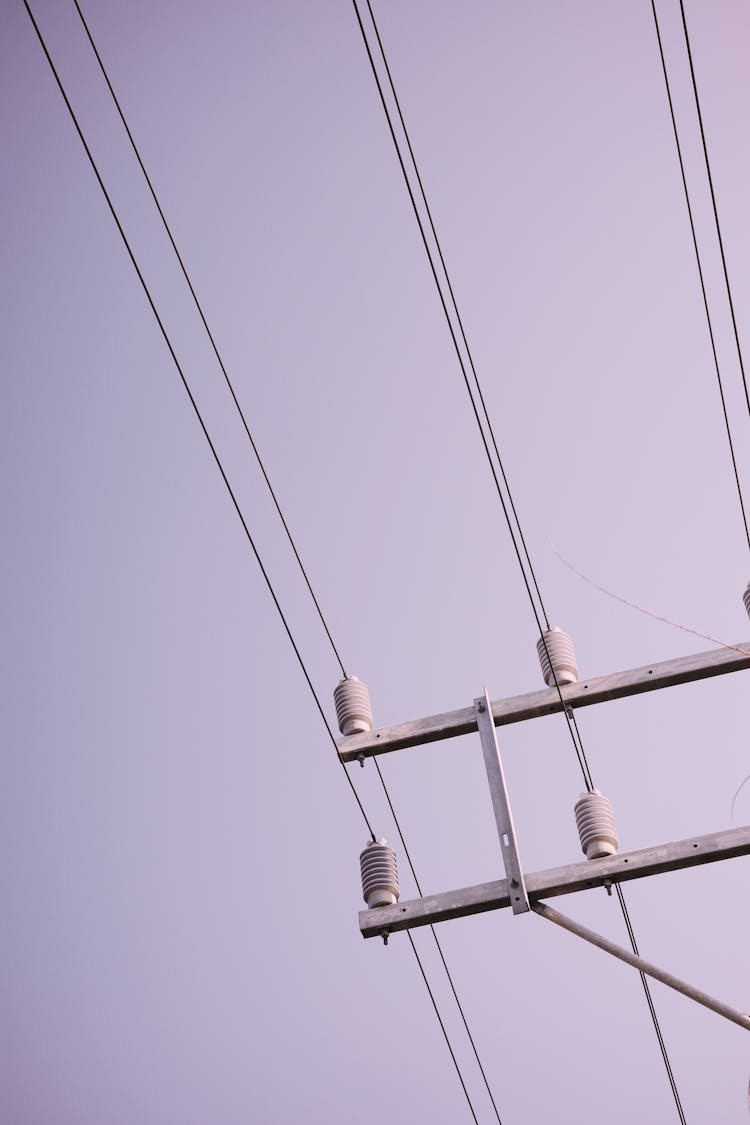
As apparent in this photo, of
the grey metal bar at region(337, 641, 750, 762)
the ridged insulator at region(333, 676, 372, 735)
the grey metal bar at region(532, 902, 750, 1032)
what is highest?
the ridged insulator at region(333, 676, 372, 735)

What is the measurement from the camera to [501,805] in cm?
671

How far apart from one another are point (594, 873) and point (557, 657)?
1470mm

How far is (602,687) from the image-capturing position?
724 centimetres

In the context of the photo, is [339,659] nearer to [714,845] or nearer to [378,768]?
[378,768]

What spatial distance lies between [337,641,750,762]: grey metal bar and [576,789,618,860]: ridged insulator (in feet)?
2.08

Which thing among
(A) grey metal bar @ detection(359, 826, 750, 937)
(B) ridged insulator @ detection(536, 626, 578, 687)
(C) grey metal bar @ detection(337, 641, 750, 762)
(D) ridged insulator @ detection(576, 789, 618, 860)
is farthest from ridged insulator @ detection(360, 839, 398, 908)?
(B) ridged insulator @ detection(536, 626, 578, 687)

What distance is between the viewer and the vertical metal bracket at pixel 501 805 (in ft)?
20.9

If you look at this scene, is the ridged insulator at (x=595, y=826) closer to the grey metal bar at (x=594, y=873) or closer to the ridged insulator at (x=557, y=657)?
the grey metal bar at (x=594, y=873)

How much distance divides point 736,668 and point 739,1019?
2.15m

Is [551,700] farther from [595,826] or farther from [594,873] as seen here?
[594,873]

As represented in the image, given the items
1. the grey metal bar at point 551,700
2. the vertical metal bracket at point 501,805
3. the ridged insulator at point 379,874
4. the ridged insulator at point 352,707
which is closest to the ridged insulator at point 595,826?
the vertical metal bracket at point 501,805

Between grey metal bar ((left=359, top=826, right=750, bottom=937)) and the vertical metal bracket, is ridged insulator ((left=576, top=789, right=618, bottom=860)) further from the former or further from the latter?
the vertical metal bracket

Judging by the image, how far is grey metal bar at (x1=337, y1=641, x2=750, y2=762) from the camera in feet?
23.7

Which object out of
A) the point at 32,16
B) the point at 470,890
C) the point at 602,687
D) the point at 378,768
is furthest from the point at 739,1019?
the point at 32,16
